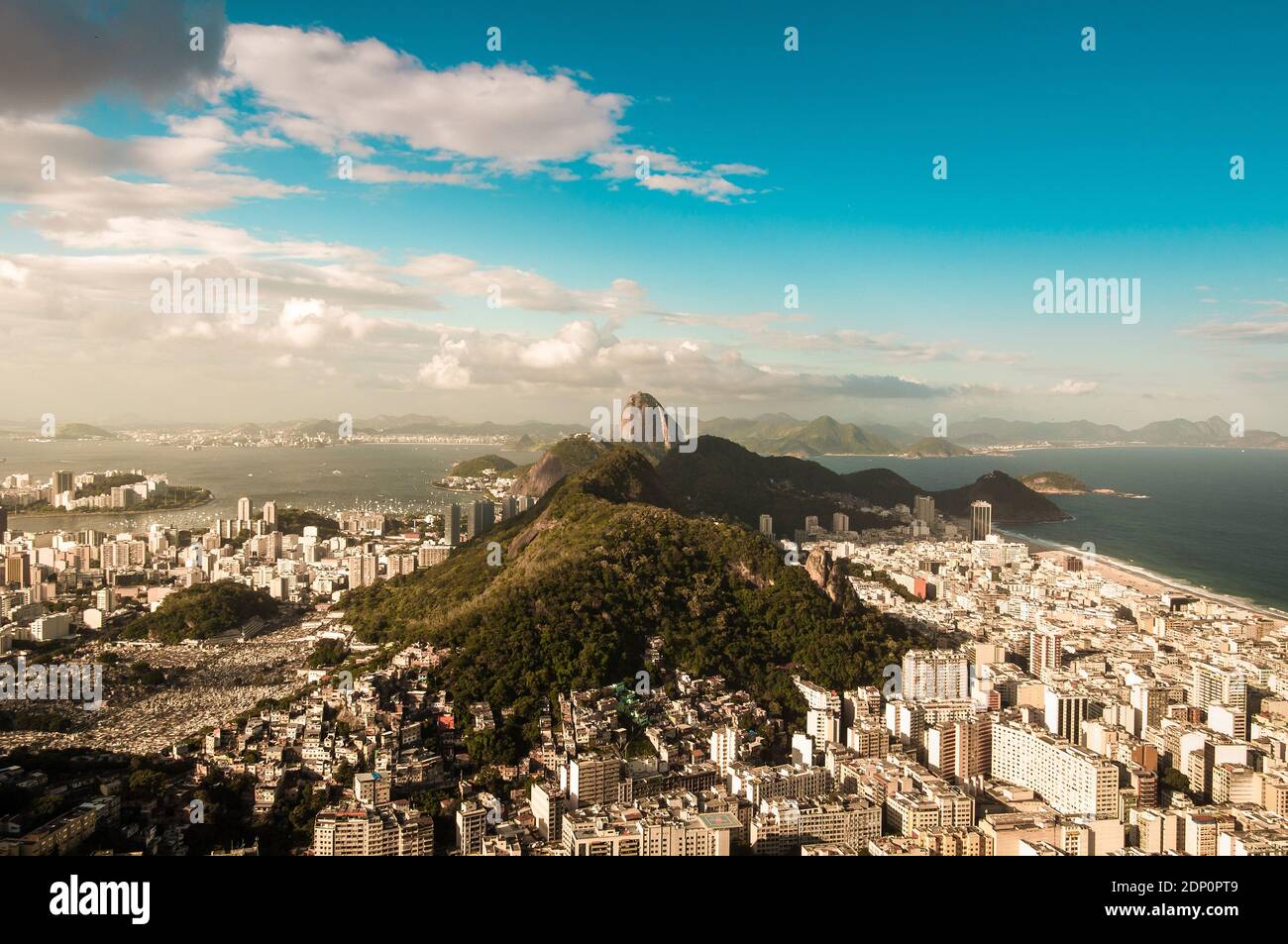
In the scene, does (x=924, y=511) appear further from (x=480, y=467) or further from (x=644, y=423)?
(x=480, y=467)

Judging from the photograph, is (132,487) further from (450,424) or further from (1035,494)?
(450,424)

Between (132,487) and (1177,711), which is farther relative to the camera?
(132,487)

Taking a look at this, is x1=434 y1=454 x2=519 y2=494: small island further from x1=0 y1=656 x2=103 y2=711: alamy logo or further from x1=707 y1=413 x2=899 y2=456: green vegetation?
x1=0 y1=656 x2=103 y2=711: alamy logo

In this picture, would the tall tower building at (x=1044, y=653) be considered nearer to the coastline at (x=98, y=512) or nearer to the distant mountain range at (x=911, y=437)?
the coastline at (x=98, y=512)

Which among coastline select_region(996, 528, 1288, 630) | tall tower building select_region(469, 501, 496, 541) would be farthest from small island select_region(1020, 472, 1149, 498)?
tall tower building select_region(469, 501, 496, 541)
